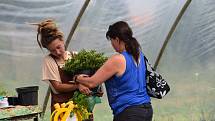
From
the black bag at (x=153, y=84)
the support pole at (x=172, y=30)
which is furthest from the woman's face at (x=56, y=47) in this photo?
the support pole at (x=172, y=30)

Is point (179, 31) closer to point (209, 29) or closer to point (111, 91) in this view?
point (209, 29)

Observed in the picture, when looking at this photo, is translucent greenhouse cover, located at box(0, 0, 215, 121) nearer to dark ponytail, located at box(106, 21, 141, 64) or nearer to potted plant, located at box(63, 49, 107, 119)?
potted plant, located at box(63, 49, 107, 119)

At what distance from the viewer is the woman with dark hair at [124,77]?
3.69 m

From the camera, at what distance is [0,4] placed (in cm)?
542

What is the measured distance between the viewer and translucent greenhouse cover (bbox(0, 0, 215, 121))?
5645mm

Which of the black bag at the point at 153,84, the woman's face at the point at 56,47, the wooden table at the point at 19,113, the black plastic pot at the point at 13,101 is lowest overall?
the black bag at the point at 153,84

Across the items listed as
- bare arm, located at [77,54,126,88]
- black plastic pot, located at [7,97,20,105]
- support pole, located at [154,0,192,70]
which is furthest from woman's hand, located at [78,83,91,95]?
support pole, located at [154,0,192,70]

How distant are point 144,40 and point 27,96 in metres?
2.73

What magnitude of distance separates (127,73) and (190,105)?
140 inches

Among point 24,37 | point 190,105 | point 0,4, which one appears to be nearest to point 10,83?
point 24,37

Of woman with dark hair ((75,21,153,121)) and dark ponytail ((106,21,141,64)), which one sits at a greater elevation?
dark ponytail ((106,21,141,64))

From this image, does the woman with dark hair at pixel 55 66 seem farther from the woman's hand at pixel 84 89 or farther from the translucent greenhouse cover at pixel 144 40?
the translucent greenhouse cover at pixel 144 40

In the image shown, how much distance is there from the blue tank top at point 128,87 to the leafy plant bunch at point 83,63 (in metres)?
0.27

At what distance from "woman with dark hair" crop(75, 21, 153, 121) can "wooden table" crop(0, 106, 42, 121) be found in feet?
1.49
